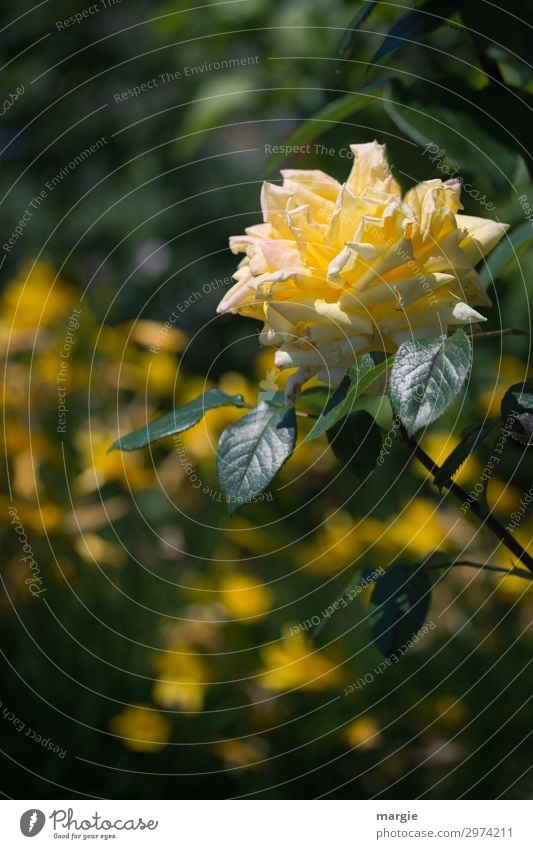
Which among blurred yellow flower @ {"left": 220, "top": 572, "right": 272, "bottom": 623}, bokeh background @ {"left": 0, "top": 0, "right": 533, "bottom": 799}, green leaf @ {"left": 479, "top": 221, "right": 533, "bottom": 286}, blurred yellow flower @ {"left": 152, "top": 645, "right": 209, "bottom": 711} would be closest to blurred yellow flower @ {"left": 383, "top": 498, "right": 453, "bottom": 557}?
bokeh background @ {"left": 0, "top": 0, "right": 533, "bottom": 799}

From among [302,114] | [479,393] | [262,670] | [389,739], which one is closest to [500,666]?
[389,739]

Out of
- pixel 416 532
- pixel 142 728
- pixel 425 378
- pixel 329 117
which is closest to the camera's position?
pixel 425 378

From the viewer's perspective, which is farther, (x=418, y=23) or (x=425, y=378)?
(x=418, y=23)

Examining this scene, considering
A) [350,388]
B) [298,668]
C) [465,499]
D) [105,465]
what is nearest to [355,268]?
[350,388]

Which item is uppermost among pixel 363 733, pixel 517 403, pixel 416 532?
pixel 416 532

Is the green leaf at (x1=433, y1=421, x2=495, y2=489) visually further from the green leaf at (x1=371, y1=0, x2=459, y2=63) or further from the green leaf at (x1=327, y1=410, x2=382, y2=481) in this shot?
the green leaf at (x1=371, y1=0, x2=459, y2=63)

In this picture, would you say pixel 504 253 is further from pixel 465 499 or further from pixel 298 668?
pixel 298 668
